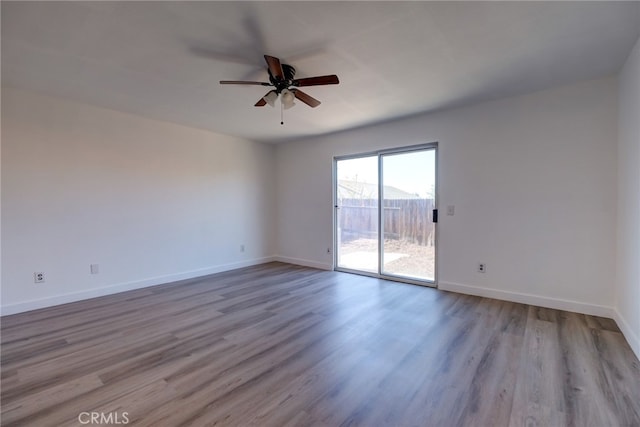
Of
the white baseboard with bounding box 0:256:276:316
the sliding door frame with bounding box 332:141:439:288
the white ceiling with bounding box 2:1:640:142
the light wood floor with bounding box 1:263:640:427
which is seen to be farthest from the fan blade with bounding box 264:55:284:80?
the white baseboard with bounding box 0:256:276:316

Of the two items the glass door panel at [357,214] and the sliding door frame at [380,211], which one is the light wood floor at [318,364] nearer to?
the sliding door frame at [380,211]

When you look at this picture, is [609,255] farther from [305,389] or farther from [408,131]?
[305,389]

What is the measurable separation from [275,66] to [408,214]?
292 cm

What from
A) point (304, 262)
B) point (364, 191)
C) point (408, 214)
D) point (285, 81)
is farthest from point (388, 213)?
point (285, 81)

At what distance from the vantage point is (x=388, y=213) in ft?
14.9

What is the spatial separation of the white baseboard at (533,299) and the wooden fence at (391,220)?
71 centimetres

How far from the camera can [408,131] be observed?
4199mm

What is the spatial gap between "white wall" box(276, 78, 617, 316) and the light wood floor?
37 cm

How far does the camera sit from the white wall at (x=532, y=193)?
2.94m

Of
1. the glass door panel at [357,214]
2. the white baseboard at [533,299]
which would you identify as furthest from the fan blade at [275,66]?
the white baseboard at [533,299]

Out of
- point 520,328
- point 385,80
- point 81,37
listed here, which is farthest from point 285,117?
point 520,328

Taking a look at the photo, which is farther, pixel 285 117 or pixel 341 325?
pixel 285 117

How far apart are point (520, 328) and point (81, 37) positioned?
4.57 m

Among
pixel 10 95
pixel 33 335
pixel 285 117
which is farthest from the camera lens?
pixel 285 117
